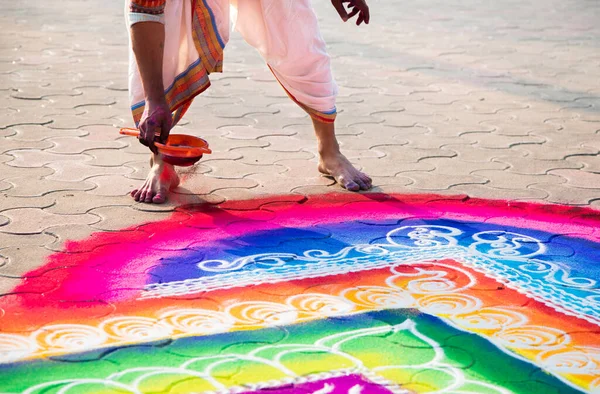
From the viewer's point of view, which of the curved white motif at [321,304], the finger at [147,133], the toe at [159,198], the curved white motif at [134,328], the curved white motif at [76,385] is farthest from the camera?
the toe at [159,198]

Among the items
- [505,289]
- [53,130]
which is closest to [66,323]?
[505,289]

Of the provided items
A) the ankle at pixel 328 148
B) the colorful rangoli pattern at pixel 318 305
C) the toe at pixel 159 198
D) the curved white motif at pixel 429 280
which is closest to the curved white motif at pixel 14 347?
the colorful rangoli pattern at pixel 318 305

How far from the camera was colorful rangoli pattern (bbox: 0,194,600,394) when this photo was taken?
78.0 inches

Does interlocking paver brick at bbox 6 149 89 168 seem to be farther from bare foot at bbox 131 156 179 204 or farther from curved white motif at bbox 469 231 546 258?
curved white motif at bbox 469 231 546 258

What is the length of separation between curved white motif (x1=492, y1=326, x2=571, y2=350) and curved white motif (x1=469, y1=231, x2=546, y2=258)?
20.4 inches

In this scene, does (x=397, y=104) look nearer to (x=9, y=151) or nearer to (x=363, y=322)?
(x=9, y=151)

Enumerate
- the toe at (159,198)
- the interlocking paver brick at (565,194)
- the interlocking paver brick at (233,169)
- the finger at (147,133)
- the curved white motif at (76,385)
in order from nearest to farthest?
the curved white motif at (76,385) → the finger at (147,133) → the toe at (159,198) → the interlocking paver brick at (565,194) → the interlocking paver brick at (233,169)

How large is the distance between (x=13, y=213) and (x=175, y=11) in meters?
0.89

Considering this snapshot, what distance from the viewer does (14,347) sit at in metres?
2.07

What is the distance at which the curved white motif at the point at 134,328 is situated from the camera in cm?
216

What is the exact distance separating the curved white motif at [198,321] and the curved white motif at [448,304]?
1.70ft

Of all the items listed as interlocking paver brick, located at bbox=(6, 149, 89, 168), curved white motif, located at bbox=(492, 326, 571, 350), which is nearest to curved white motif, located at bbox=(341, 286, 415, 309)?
curved white motif, located at bbox=(492, 326, 571, 350)

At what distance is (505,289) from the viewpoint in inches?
98.1

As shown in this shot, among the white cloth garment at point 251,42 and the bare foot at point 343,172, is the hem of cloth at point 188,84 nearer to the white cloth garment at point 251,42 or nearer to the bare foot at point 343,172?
the white cloth garment at point 251,42
